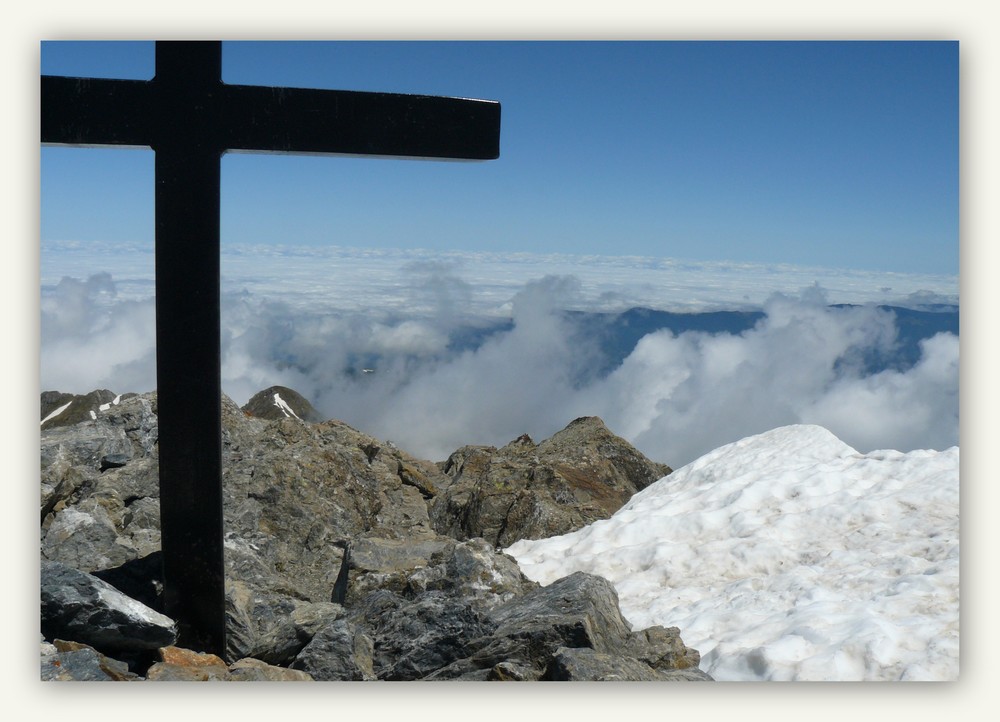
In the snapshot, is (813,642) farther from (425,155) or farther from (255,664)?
(425,155)

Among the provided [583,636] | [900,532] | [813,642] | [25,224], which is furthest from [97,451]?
[900,532]

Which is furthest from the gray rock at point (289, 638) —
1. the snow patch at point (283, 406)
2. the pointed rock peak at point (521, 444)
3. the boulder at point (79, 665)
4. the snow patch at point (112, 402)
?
the snow patch at point (283, 406)

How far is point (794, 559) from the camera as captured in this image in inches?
195

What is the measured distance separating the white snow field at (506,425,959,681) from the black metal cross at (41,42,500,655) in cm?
208

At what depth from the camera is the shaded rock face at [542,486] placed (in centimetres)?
593

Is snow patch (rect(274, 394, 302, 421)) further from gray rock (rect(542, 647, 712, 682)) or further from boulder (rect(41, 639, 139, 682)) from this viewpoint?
gray rock (rect(542, 647, 712, 682))

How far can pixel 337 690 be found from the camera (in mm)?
3689

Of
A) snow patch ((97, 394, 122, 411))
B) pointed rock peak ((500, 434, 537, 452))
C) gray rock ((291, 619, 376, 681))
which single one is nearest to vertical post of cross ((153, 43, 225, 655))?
gray rock ((291, 619, 376, 681))

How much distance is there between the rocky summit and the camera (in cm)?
368

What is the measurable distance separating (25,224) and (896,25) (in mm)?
4220

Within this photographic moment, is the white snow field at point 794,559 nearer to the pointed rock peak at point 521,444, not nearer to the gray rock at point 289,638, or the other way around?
the pointed rock peak at point 521,444

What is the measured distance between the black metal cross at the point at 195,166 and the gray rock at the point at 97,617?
223mm

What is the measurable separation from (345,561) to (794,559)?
8.09 ft

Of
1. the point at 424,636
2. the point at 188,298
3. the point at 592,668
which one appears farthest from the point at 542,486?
the point at 188,298
